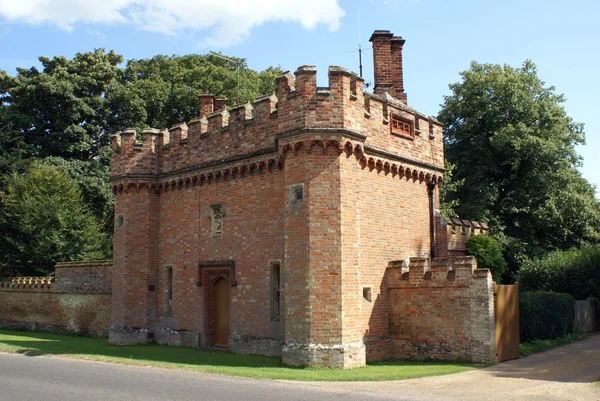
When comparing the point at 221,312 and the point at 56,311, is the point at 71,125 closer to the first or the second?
the point at 56,311

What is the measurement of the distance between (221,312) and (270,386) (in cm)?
723

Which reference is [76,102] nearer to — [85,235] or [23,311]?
[85,235]

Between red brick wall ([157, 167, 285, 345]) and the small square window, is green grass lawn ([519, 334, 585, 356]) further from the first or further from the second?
the small square window

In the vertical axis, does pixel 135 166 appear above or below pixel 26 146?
below

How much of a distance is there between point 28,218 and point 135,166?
44.0ft

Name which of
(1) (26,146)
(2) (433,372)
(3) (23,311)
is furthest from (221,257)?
(1) (26,146)

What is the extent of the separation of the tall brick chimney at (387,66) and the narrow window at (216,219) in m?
Answer: 7.25

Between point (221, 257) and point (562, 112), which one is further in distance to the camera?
point (562, 112)

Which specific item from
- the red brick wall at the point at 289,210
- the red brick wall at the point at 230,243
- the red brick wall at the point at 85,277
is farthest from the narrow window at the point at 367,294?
the red brick wall at the point at 85,277

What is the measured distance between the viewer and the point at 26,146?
36625 mm

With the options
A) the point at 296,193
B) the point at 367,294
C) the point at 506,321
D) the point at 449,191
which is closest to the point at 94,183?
the point at 449,191

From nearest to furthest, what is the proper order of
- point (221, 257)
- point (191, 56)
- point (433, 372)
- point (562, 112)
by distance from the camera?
point (433, 372) < point (221, 257) < point (562, 112) < point (191, 56)

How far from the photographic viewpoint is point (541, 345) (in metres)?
17.8

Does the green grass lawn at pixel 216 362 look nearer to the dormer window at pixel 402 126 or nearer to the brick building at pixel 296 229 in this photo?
the brick building at pixel 296 229
